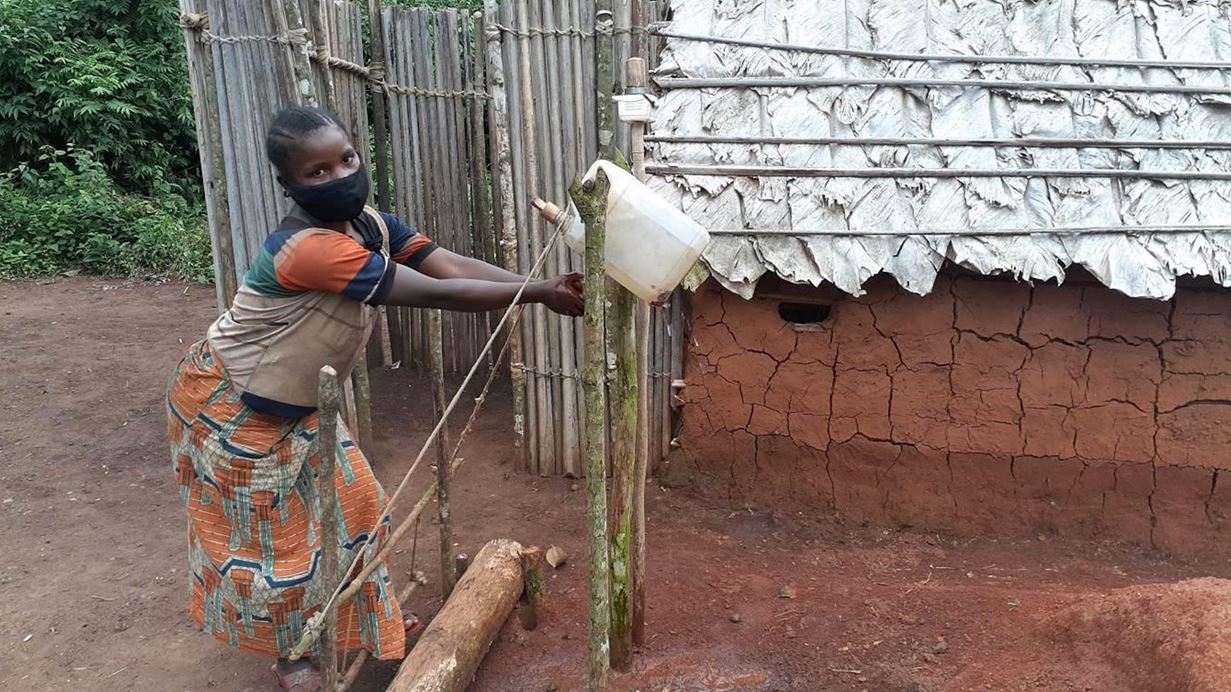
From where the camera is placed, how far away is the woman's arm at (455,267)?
9.22ft

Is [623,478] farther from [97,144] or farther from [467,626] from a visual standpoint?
[97,144]

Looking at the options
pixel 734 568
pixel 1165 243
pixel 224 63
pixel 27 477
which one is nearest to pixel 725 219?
pixel 734 568

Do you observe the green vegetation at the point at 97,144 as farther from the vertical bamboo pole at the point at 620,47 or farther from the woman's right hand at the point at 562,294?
the woman's right hand at the point at 562,294

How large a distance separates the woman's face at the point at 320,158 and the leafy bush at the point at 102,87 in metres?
8.73

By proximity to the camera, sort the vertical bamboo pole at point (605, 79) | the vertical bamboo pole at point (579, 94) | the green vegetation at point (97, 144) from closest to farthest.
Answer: the vertical bamboo pole at point (605, 79) → the vertical bamboo pole at point (579, 94) → the green vegetation at point (97, 144)

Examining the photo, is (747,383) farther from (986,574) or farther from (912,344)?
(986,574)

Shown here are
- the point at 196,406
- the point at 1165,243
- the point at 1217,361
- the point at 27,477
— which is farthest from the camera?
the point at 27,477

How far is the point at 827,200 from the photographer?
3.55 metres

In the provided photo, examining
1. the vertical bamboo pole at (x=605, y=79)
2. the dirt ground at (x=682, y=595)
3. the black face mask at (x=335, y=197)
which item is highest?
the vertical bamboo pole at (x=605, y=79)

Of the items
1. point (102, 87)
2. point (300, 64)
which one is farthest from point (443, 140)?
point (102, 87)

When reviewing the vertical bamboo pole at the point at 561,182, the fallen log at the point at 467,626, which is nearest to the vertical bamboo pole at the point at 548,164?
the vertical bamboo pole at the point at 561,182

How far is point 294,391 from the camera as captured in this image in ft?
8.45

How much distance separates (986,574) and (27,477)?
4780 millimetres

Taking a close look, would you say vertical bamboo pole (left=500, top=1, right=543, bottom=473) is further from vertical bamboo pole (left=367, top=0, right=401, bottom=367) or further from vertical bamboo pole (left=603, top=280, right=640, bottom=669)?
vertical bamboo pole (left=603, top=280, right=640, bottom=669)
